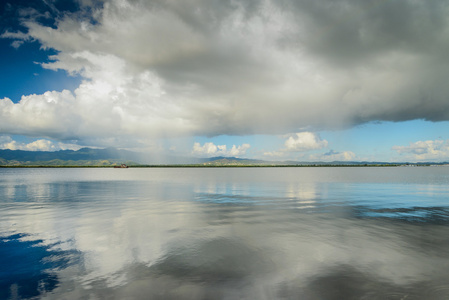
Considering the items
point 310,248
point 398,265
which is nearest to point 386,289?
point 398,265

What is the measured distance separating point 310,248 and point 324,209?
18840 mm

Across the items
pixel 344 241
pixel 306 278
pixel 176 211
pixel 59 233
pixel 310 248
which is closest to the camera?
pixel 306 278

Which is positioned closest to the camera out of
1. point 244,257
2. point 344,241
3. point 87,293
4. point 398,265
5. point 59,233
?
point 87,293

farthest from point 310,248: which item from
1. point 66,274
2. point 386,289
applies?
point 66,274

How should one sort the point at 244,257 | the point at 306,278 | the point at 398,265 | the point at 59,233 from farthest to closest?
the point at 59,233
the point at 244,257
the point at 398,265
the point at 306,278

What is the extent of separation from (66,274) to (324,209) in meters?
31.0

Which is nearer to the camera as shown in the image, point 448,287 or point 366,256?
point 448,287

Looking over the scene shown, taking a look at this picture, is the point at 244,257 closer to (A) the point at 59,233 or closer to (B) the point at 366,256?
(B) the point at 366,256

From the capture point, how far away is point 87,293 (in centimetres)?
1146

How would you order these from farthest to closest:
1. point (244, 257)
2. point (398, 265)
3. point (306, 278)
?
point (244, 257) → point (398, 265) → point (306, 278)

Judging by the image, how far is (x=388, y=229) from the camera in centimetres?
2342

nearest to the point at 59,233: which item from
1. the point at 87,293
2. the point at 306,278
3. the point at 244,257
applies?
the point at 87,293

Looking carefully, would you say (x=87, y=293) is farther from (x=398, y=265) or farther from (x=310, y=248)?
(x=398, y=265)

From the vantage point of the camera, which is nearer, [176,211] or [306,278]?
[306,278]
